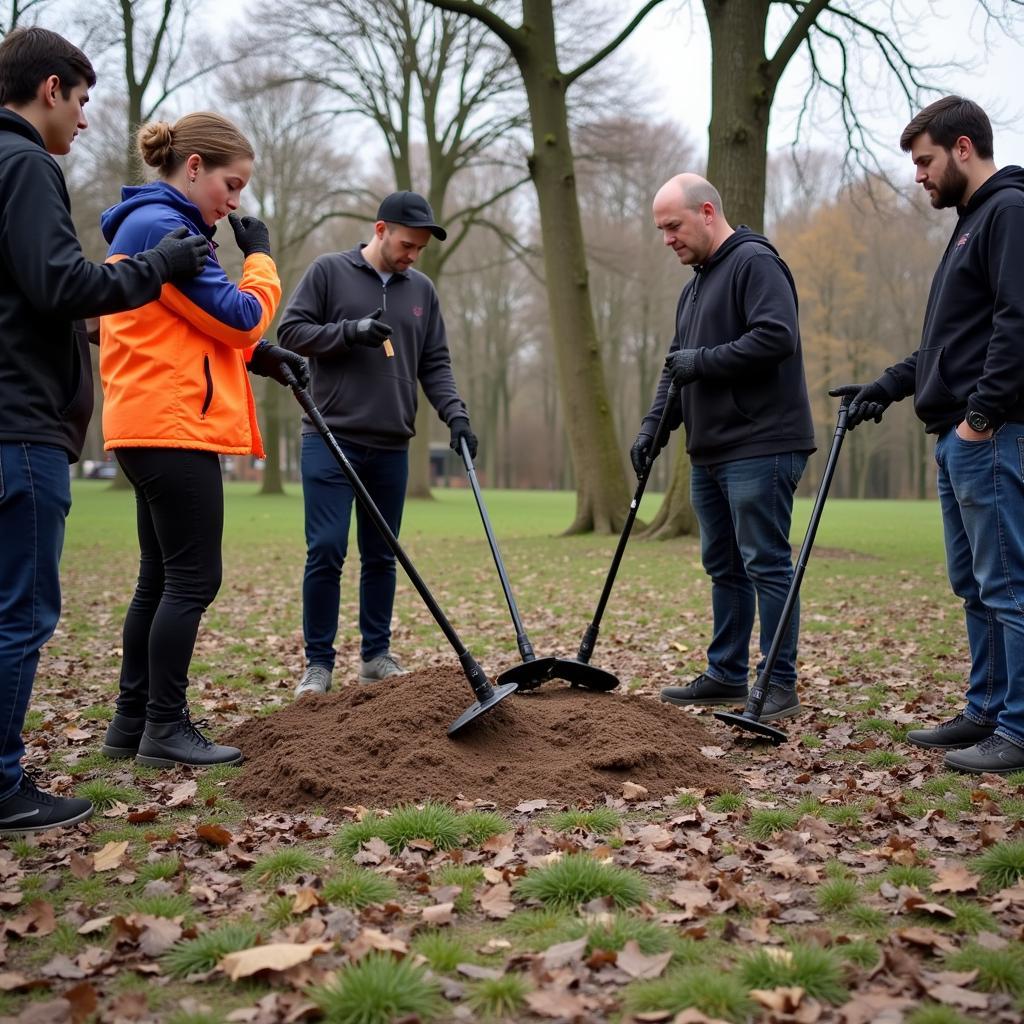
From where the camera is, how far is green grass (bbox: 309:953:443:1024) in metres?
2.33

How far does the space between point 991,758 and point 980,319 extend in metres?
1.78

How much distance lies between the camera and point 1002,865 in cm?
312

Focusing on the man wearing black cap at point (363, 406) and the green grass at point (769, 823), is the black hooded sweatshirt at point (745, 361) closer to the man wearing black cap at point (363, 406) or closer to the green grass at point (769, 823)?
the man wearing black cap at point (363, 406)

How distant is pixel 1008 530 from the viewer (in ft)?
13.5

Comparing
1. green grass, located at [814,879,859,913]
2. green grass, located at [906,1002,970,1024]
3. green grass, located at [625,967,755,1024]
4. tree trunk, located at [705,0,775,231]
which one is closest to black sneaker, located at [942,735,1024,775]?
green grass, located at [814,879,859,913]

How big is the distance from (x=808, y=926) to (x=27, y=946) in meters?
2.08

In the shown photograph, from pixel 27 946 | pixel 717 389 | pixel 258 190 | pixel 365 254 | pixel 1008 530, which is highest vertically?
pixel 258 190

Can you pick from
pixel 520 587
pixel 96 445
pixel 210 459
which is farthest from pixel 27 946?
pixel 96 445

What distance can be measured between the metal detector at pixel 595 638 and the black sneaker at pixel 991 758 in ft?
5.04

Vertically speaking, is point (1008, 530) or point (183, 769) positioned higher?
point (1008, 530)

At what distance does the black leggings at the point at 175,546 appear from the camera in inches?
159

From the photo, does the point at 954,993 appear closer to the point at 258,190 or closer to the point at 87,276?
the point at 87,276

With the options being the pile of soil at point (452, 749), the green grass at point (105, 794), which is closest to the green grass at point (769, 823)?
the pile of soil at point (452, 749)

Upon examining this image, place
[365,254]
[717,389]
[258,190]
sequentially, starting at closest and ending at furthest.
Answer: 1. [717,389]
2. [365,254]
3. [258,190]
